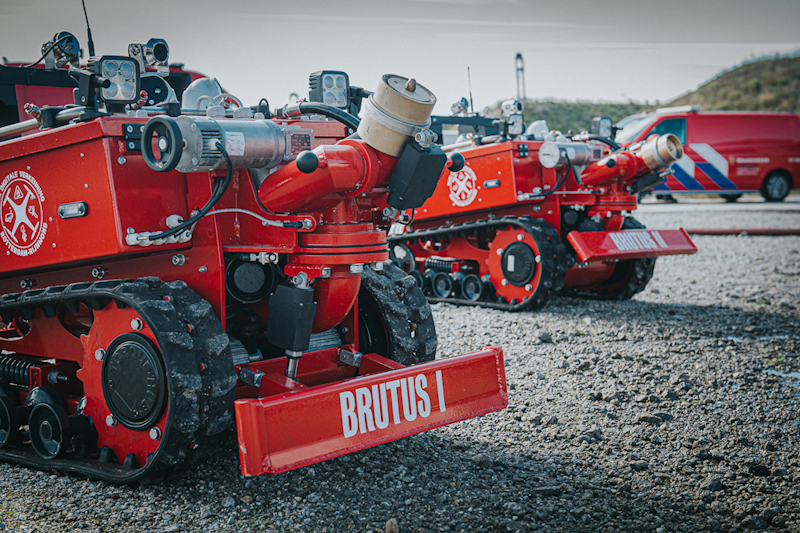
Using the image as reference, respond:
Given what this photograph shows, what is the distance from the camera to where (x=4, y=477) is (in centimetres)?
343

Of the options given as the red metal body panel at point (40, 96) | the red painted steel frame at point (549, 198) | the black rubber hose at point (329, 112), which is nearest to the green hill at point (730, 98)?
the red painted steel frame at point (549, 198)

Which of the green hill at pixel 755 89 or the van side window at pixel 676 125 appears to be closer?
the van side window at pixel 676 125

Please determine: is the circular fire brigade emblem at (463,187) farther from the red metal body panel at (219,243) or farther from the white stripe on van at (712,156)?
the white stripe on van at (712,156)

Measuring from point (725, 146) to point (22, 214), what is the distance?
1791 cm

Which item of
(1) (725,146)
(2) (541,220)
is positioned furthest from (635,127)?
(2) (541,220)

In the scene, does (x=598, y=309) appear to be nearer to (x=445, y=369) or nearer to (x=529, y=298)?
(x=529, y=298)

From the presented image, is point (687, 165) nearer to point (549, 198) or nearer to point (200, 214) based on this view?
point (549, 198)

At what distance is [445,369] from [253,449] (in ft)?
3.26

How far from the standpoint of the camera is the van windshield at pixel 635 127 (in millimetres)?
17938

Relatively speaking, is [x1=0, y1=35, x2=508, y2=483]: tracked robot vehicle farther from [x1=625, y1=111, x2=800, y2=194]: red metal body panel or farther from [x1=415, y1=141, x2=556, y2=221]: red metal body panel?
[x1=625, y1=111, x2=800, y2=194]: red metal body panel

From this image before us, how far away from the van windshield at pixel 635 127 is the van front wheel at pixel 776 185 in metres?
3.73

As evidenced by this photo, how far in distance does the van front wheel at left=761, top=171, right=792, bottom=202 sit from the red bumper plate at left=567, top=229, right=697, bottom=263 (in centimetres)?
1336

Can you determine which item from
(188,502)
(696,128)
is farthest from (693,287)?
(696,128)

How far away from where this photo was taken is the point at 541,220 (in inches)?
287
